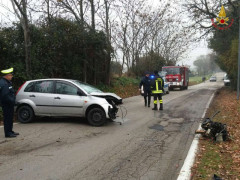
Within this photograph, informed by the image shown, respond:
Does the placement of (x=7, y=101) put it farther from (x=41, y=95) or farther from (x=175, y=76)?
(x=175, y=76)

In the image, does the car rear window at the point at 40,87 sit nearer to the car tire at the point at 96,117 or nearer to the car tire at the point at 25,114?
the car tire at the point at 25,114

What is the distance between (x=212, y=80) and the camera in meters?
69.3

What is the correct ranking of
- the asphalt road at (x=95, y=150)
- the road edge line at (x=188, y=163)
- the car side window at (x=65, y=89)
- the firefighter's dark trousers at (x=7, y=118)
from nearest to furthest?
the road edge line at (x=188, y=163) → the asphalt road at (x=95, y=150) → the firefighter's dark trousers at (x=7, y=118) → the car side window at (x=65, y=89)

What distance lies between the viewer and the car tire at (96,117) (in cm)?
819

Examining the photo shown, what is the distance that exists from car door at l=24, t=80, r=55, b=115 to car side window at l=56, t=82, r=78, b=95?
23 centimetres

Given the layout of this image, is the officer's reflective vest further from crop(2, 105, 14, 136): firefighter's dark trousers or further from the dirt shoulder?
crop(2, 105, 14, 136): firefighter's dark trousers

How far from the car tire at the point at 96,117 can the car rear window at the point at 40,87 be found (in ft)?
5.57

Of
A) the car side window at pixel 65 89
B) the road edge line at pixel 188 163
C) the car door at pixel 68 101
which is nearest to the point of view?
the road edge line at pixel 188 163

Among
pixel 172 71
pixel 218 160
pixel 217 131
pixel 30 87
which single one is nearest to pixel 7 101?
pixel 30 87

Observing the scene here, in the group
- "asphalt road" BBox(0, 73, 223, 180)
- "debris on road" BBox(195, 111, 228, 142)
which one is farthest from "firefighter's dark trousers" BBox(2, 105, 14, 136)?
"debris on road" BBox(195, 111, 228, 142)

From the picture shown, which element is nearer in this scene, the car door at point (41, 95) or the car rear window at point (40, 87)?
the car door at point (41, 95)

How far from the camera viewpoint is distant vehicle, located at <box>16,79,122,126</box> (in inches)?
324

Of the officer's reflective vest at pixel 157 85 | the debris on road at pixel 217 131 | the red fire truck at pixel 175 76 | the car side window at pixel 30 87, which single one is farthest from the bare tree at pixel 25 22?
the red fire truck at pixel 175 76

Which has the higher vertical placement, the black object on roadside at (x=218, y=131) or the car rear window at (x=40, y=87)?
the car rear window at (x=40, y=87)
